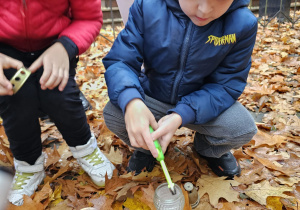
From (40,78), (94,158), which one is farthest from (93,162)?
(40,78)

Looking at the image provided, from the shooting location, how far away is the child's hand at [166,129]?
110cm

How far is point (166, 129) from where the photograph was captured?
1139 mm

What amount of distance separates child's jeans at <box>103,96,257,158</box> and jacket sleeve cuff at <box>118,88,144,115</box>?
204 mm

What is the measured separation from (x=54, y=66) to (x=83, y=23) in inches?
13.8

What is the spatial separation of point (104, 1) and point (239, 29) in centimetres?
588

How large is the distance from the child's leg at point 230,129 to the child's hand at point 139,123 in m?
0.38

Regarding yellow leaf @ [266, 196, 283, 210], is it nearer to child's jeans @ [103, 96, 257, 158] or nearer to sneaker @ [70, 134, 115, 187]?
child's jeans @ [103, 96, 257, 158]

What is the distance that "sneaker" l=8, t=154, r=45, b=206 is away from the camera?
1.41 m

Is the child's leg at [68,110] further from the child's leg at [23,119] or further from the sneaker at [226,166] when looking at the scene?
the sneaker at [226,166]

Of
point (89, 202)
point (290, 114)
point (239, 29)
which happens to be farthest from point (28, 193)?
point (290, 114)

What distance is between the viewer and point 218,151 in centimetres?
146

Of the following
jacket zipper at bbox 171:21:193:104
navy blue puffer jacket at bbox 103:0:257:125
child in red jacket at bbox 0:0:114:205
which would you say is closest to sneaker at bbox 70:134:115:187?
child in red jacket at bbox 0:0:114:205

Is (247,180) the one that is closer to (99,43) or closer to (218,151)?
(218,151)

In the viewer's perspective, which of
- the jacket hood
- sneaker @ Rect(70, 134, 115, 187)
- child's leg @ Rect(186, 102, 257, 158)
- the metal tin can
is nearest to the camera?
the metal tin can
